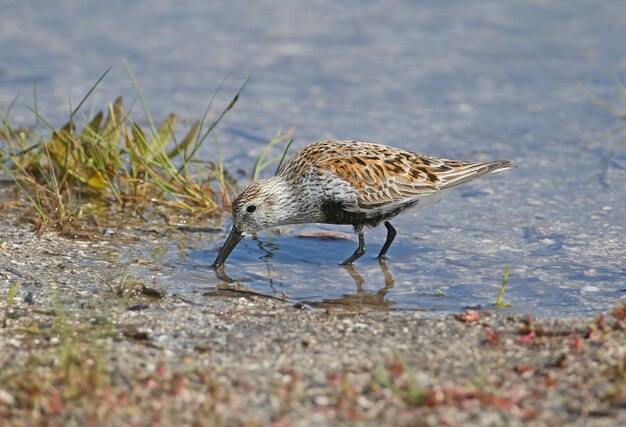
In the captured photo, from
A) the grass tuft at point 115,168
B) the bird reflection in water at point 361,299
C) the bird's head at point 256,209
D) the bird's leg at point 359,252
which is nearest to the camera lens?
the bird reflection in water at point 361,299

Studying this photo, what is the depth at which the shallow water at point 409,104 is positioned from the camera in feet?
24.3

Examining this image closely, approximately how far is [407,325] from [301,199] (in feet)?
7.11

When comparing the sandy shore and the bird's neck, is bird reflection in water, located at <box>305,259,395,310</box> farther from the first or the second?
the bird's neck

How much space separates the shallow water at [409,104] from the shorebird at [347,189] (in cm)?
32

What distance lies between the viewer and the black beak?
749cm

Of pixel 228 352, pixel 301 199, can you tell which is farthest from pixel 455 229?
pixel 228 352

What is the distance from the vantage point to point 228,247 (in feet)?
24.9

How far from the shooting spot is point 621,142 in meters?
10.4

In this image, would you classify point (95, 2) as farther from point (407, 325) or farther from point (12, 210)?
point (407, 325)

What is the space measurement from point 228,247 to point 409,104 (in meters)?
4.92

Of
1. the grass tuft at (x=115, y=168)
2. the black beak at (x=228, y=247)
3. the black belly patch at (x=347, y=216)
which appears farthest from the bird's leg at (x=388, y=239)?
the grass tuft at (x=115, y=168)

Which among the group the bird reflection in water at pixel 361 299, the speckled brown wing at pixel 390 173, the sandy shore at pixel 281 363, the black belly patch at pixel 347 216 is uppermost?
the speckled brown wing at pixel 390 173

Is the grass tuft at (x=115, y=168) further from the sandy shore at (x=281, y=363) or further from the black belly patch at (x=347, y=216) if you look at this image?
the sandy shore at (x=281, y=363)

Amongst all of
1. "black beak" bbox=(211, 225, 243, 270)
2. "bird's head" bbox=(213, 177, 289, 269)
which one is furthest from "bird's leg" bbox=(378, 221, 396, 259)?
"black beak" bbox=(211, 225, 243, 270)
